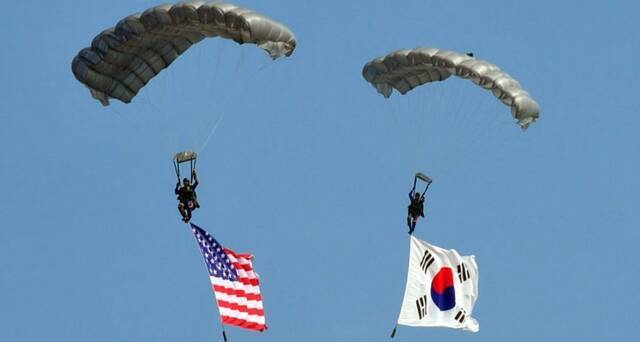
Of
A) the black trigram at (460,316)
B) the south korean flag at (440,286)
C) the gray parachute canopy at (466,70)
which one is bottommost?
the black trigram at (460,316)

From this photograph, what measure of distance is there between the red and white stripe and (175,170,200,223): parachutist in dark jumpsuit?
199 centimetres

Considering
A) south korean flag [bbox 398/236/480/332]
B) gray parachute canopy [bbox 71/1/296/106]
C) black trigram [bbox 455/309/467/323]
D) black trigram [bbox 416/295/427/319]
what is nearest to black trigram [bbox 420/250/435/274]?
south korean flag [bbox 398/236/480/332]

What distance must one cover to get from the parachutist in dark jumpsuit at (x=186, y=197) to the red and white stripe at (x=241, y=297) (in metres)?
1.99

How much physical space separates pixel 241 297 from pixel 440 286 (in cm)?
546

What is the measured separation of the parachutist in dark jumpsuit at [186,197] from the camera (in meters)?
50.0

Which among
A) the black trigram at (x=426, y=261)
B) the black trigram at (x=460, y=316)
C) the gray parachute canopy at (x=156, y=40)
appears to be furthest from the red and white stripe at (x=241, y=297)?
the black trigram at (x=460, y=316)

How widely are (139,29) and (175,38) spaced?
5.89 feet

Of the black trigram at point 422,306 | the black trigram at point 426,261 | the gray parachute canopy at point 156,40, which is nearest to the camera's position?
the gray parachute canopy at point 156,40

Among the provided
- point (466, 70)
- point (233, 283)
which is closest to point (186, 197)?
point (233, 283)

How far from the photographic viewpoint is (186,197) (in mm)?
50031

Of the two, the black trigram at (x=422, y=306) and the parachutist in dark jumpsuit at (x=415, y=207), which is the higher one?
the parachutist in dark jumpsuit at (x=415, y=207)

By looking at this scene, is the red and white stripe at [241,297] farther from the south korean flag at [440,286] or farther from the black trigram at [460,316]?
the black trigram at [460,316]

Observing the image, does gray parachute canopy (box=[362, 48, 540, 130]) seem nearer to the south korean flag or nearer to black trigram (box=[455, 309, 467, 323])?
the south korean flag

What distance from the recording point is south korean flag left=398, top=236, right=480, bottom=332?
2101 inches
